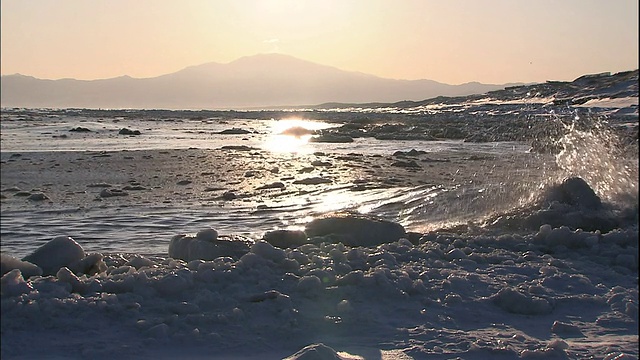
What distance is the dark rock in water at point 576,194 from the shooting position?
6395 millimetres

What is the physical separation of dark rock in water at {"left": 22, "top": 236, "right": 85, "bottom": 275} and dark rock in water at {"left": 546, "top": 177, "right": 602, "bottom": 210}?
4818 mm

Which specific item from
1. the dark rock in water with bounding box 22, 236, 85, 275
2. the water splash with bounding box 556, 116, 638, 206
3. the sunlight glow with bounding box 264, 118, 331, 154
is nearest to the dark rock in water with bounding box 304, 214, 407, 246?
Result: the water splash with bounding box 556, 116, 638, 206

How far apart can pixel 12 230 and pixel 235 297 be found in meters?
4.34

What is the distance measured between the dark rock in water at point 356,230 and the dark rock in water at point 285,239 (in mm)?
368

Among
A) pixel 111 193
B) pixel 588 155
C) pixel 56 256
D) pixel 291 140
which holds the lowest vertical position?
pixel 291 140

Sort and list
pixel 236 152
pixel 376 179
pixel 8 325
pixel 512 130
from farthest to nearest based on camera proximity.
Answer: pixel 512 130 → pixel 236 152 → pixel 376 179 → pixel 8 325

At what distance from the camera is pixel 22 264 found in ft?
13.6

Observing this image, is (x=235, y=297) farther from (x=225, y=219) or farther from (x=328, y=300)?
(x=225, y=219)

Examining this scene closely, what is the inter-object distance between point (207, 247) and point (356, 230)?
1.57 metres

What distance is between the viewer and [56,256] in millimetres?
4508

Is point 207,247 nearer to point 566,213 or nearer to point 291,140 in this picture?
point 566,213

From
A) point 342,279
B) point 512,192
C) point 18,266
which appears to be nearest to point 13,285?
point 18,266

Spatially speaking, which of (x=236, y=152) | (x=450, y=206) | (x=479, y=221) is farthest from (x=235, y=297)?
(x=236, y=152)

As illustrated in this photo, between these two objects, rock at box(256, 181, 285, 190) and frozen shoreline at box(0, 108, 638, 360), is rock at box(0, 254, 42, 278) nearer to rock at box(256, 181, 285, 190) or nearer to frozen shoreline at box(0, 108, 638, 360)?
frozen shoreline at box(0, 108, 638, 360)
